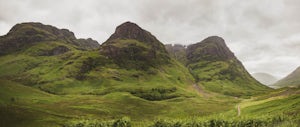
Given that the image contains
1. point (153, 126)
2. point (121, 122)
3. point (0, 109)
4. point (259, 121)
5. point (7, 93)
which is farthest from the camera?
point (7, 93)

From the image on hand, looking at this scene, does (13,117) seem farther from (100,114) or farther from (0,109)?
(100,114)

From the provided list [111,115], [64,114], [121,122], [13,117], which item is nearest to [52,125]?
[13,117]

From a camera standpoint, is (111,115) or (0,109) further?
(111,115)

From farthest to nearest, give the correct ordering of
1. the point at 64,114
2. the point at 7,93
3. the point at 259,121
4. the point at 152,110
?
the point at 152,110, the point at 7,93, the point at 64,114, the point at 259,121

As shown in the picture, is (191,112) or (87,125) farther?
(191,112)

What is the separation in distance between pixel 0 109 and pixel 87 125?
65.1 m

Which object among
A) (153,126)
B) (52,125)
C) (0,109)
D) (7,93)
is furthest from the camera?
(7,93)

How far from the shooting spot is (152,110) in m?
195

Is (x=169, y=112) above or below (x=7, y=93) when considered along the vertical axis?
below

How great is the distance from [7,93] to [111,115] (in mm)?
73829

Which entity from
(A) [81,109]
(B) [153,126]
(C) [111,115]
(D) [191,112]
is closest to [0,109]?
(A) [81,109]

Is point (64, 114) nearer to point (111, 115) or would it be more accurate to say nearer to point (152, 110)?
point (111, 115)

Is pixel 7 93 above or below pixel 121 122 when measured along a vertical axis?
above

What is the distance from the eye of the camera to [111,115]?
541 ft
